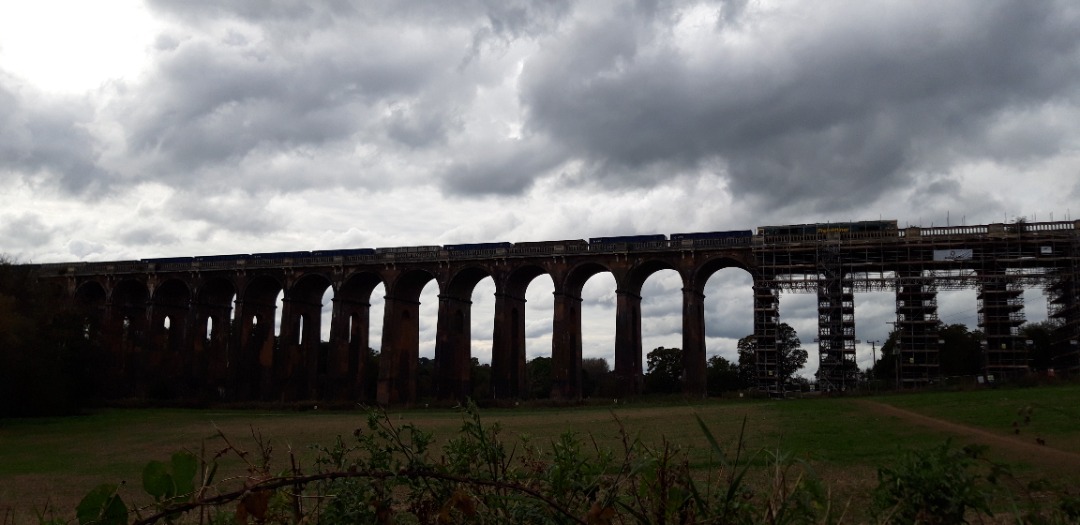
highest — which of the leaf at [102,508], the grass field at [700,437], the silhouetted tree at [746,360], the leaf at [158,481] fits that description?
the silhouetted tree at [746,360]

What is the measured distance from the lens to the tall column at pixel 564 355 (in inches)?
2202

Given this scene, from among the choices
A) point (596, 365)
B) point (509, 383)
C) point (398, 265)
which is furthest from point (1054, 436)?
point (596, 365)

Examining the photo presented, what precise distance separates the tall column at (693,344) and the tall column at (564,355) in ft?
25.0

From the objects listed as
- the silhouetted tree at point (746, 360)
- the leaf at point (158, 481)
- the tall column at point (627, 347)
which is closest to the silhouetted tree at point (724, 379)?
the silhouetted tree at point (746, 360)

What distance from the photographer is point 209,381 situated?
67438 millimetres

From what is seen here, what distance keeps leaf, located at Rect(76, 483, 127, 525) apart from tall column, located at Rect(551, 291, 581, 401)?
5336cm

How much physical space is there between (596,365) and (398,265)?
74153 mm

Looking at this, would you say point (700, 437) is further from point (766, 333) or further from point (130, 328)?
point (130, 328)

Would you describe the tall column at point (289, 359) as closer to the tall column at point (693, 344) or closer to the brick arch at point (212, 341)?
the brick arch at point (212, 341)

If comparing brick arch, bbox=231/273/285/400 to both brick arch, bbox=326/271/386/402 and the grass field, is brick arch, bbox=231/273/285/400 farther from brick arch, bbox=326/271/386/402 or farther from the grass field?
the grass field

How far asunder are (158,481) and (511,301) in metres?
57.5

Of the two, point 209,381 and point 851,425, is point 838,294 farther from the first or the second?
point 209,381

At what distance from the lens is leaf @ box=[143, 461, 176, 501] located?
2385 millimetres

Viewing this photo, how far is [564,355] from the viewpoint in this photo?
56344 mm
